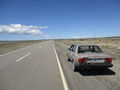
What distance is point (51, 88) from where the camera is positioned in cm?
438

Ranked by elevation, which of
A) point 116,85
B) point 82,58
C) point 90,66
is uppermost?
point 82,58

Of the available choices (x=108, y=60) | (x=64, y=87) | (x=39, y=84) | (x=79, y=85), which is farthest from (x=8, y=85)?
(x=108, y=60)

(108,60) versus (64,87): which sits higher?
(108,60)

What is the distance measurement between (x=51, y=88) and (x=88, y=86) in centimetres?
138

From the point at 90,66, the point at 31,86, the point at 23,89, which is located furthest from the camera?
the point at 90,66

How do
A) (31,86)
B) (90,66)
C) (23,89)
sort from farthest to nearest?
(90,66) < (31,86) < (23,89)

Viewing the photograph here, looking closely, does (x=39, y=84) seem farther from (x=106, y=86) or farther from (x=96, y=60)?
(x=96, y=60)

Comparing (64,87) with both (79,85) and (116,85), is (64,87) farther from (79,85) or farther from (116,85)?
(116,85)

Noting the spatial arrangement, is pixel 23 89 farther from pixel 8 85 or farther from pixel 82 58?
pixel 82 58

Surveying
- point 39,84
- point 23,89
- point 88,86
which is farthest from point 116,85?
point 23,89

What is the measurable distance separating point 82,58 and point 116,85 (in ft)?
6.36

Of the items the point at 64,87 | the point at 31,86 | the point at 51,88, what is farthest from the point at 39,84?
the point at 64,87

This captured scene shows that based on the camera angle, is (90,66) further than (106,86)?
Yes

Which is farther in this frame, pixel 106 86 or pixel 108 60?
pixel 108 60
